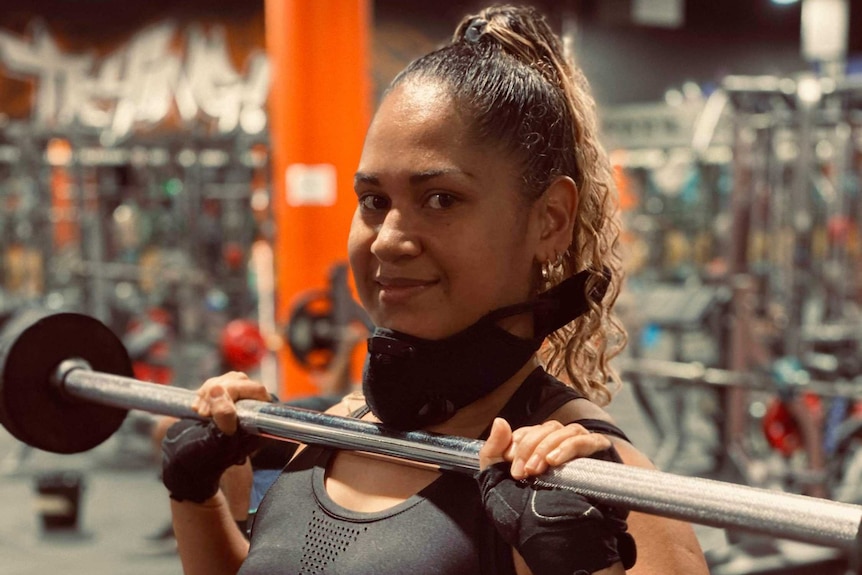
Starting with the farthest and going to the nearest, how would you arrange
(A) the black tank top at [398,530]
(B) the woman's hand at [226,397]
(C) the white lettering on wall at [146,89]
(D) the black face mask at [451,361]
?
(C) the white lettering on wall at [146,89] < (B) the woman's hand at [226,397] < (D) the black face mask at [451,361] < (A) the black tank top at [398,530]

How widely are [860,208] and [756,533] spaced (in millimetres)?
8173

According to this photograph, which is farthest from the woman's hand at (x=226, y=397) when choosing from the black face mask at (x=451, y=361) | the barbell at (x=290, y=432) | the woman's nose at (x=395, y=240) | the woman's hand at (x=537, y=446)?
the woman's hand at (x=537, y=446)

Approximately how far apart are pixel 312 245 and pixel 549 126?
4.51 metres

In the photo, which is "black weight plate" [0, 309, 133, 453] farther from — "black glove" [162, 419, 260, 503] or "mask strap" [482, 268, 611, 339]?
"mask strap" [482, 268, 611, 339]

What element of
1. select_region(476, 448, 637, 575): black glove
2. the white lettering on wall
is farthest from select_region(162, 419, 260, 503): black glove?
the white lettering on wall

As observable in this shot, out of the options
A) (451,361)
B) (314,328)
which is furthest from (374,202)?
(314,328)

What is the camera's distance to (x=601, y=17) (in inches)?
456

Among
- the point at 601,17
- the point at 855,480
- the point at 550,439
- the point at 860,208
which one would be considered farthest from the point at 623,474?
the point at 601,17

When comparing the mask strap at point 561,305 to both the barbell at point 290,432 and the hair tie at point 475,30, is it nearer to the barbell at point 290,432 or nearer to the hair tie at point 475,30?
the barbell at point 290,432

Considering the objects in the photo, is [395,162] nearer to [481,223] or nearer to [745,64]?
[481,223]

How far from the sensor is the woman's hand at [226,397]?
1.34 m

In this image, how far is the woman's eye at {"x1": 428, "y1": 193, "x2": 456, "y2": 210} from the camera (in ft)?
3.78

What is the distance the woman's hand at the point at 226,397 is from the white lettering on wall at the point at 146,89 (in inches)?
232

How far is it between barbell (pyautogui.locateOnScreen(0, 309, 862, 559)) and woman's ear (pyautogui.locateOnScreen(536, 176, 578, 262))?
286 millimetres
